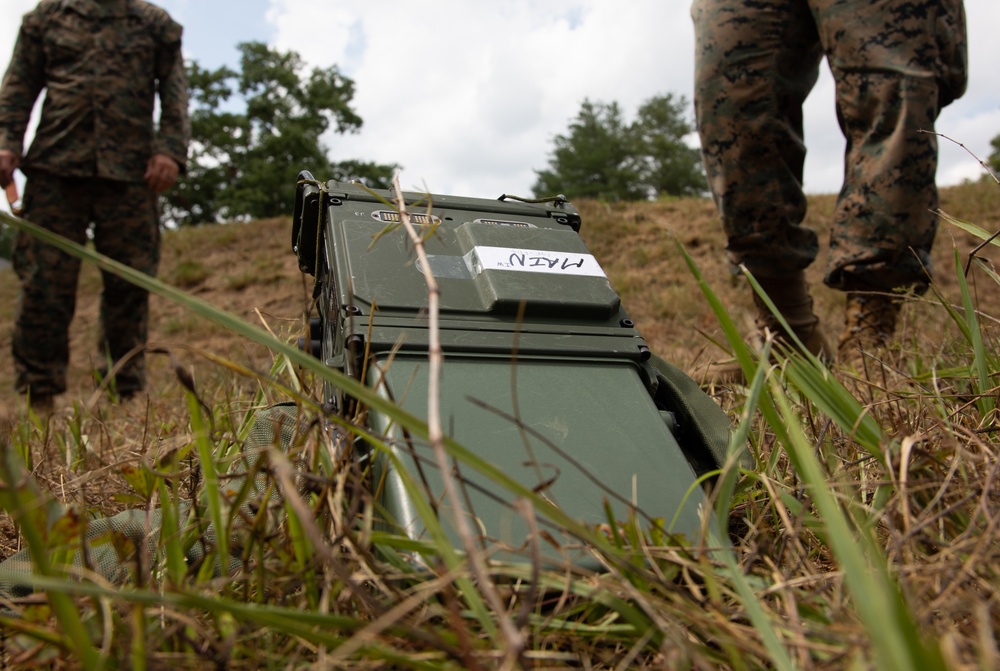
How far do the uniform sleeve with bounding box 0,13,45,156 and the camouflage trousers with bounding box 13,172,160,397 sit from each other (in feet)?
0.56

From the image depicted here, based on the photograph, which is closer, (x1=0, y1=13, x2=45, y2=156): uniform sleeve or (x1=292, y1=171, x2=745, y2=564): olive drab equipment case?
(x1=292, y1=171, x2=745, y2=564): olive drab equipment case

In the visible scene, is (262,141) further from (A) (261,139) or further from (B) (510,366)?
(B) (510,366)

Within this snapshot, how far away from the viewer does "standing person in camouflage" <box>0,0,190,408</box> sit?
302cm

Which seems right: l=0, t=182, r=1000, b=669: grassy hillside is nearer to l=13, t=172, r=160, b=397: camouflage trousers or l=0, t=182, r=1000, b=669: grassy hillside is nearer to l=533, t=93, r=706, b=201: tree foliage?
l=13, t=172, r=160, b=397: camouflage trousers

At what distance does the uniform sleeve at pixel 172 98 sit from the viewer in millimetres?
3189

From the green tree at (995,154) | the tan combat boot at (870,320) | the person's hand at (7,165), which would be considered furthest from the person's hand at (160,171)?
the green tree at (995,154)

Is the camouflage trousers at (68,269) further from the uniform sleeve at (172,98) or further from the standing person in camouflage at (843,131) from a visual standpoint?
the standing person in camouflage at (843,131)

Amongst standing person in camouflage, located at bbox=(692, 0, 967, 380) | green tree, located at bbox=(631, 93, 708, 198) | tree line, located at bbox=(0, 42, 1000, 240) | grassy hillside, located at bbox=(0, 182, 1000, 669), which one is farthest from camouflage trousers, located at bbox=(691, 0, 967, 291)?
green tree, located at bbox=(631, 93, 708, 198)

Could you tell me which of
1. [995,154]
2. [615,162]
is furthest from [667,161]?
[995,154]

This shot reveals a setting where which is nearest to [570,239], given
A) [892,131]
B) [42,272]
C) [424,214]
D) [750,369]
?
[424,214]

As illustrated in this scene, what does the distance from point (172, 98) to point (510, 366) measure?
9.73 ft

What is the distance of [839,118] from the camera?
1.81 m

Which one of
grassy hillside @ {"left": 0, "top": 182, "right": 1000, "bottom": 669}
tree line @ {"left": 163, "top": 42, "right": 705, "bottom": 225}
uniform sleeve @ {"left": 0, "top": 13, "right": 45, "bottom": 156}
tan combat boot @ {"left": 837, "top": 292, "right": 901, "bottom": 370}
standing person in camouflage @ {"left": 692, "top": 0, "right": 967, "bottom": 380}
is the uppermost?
tree line @ {"left": 163, "top": 42, "right": 705, "bottom": 225}

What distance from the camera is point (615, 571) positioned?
0.60 metres
